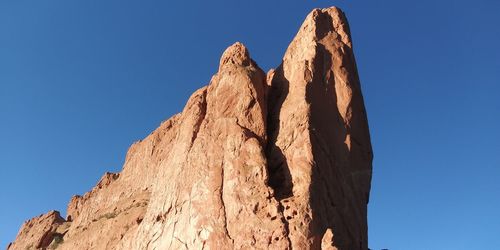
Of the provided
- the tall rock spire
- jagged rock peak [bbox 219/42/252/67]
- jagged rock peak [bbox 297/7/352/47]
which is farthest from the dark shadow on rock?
jagged rock peak [bbox 219/42/252/67]

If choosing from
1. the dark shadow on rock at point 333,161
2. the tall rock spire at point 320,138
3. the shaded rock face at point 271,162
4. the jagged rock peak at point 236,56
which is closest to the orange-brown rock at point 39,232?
the shaded rock face at point 271,162

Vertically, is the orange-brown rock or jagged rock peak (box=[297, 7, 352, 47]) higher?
jagged rock peak (box=[297, 7, 352, 47])

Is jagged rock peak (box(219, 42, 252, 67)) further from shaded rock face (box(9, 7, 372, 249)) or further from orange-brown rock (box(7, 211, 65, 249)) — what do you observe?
orange-brown rock (box(7, 211, 65, 249))

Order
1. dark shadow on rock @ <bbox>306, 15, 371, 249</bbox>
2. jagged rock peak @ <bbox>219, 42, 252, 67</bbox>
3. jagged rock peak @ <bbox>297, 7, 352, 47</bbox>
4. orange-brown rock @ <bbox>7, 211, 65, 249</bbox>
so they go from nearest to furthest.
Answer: dark shadow on rock @ <bbox>306, 15, 371, 249</bbox>
jagged rock peak @ <bbox>219, 42, 252, 67</bbox>
jagged rock peak @ <bbox>297, 7, 352, 47</bbox>
orange-brown rock @ <bbox>7, 211, 65, 249</bbox>

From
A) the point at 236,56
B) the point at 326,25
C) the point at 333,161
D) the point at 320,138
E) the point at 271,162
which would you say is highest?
the point at 326,25

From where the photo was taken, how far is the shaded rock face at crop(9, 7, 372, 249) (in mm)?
24281

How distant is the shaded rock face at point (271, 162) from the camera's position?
24281mm

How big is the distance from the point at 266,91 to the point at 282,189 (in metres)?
7.53

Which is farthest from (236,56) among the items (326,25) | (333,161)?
(333,161)

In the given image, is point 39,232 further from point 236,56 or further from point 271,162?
point 271,162

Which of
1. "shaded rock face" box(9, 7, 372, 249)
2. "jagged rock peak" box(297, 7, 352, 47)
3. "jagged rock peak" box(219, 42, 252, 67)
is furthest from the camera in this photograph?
"jagged rock peak" box(297, 7, 352, 47)

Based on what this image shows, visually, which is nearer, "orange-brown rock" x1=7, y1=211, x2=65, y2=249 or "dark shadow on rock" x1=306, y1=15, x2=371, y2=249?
"dark shadow on rock" x1=306, y1=15, x2=371, y2=249

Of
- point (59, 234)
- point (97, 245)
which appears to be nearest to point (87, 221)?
point (59, 234)

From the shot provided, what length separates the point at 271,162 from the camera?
90.2 ft
